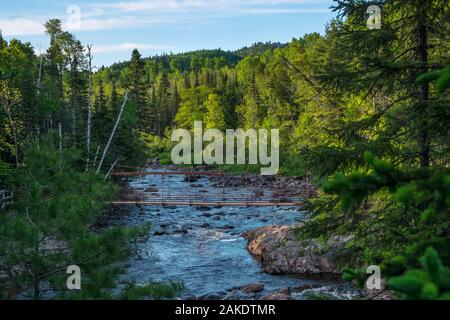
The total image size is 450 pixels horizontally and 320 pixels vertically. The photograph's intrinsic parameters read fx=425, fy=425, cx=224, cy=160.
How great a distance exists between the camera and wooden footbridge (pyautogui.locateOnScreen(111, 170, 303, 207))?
A: 27.4 m

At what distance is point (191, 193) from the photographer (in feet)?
115

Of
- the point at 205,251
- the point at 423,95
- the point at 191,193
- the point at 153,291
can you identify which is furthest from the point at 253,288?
the point at 191,193

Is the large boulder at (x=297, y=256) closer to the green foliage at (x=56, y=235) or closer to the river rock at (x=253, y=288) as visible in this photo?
the river rock at (x=253, y=288)

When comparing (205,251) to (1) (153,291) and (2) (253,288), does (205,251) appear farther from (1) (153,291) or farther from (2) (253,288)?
(1) (153,291)

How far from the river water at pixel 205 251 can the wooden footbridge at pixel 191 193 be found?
0.71 m

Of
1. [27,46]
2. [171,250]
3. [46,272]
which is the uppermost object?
[27,46]

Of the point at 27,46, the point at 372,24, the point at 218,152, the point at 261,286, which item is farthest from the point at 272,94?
the point at 372,24

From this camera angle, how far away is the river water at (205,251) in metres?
15.5

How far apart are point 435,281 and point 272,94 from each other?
5080 cm

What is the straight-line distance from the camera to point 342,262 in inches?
289

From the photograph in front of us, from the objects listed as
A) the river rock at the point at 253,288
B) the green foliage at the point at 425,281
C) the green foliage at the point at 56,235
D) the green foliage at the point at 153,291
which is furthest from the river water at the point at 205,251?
the green foliage at the point at 425,281

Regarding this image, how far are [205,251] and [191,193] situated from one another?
15282 millimetres
